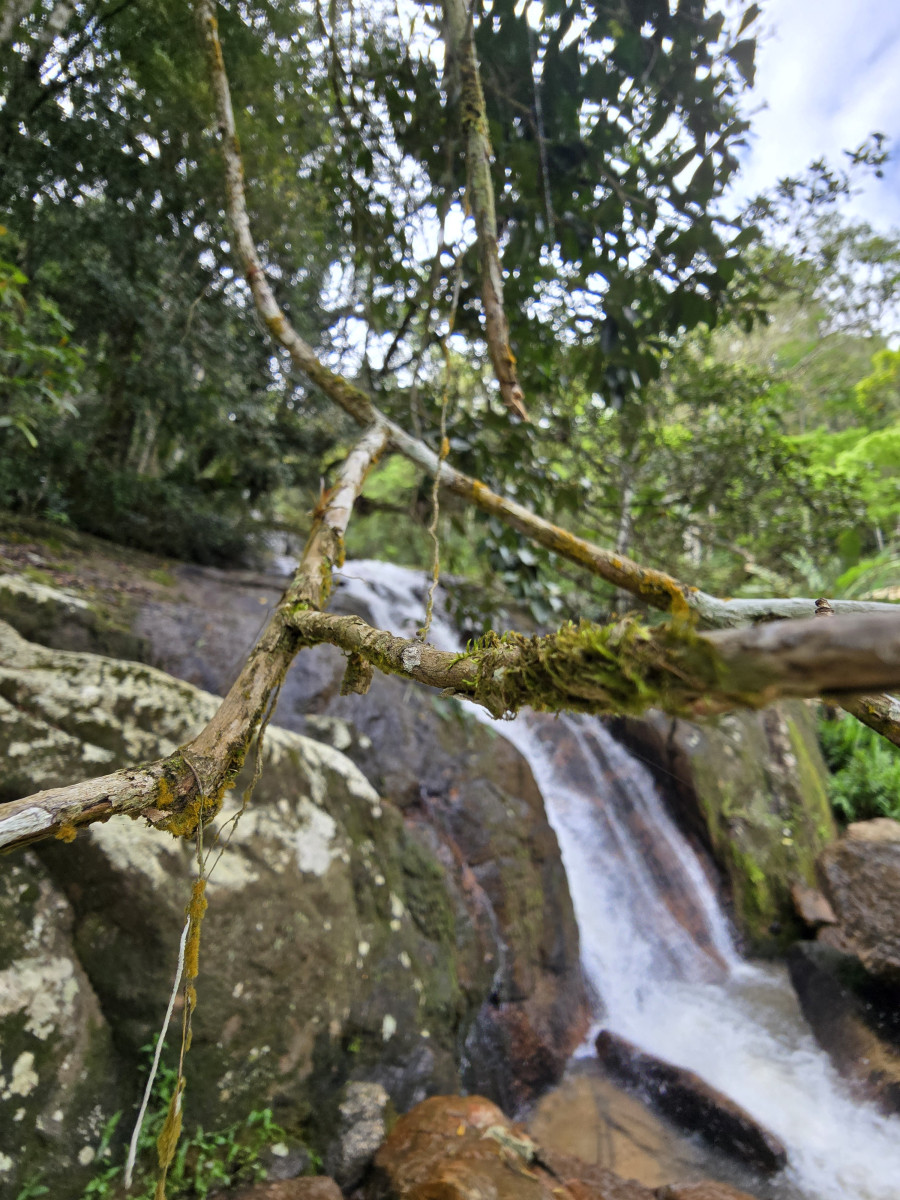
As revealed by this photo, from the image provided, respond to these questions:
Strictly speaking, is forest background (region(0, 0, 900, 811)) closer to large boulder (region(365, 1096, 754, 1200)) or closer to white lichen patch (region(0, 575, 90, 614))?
white lichen patch (region(0, 575, 90, 614))

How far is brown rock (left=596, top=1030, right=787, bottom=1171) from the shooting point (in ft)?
13.5

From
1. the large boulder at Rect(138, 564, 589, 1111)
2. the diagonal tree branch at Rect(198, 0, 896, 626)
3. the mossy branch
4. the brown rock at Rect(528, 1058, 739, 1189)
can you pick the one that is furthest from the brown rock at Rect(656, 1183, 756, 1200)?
the mossy branch

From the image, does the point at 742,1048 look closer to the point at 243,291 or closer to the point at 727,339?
the point at 243,291

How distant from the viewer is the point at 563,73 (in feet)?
11.6

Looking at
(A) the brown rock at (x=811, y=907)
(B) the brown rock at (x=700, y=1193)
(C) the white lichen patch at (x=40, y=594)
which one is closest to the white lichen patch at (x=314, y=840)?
(B) the brown rock at (x=700, y=1193)

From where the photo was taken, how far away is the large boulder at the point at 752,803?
6895mm

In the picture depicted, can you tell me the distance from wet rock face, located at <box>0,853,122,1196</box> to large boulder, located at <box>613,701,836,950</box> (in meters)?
5.95

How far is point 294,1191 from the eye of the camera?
106 inches

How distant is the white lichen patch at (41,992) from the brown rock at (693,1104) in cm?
451

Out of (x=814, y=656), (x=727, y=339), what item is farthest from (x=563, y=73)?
(x=727, y=339)

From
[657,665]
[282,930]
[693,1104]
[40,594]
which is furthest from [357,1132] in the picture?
[40,594]

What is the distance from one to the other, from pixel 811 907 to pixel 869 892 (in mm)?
1664

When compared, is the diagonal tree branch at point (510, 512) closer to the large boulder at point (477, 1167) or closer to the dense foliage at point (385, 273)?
the dense foliage at point (385, 273)

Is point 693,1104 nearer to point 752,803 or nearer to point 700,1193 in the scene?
point 700,1193
